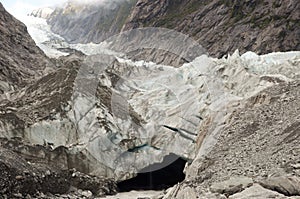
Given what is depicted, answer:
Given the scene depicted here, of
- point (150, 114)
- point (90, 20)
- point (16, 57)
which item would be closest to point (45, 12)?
point (90, 20)

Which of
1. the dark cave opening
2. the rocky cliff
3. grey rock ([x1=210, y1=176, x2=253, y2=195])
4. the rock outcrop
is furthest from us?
the rock outcrop

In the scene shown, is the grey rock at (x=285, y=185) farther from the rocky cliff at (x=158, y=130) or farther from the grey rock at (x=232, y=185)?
the grey rock at (x=232, y=185)

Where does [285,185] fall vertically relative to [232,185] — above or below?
above

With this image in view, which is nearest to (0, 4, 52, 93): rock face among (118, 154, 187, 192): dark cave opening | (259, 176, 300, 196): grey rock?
(118, 154, 187, 192): dark cave opening

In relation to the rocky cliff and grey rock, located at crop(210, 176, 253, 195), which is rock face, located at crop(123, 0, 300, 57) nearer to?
the rocky cliff

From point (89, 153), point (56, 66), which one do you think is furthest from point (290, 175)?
point (56, 66)

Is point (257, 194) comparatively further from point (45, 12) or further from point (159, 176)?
point (45, 12)
